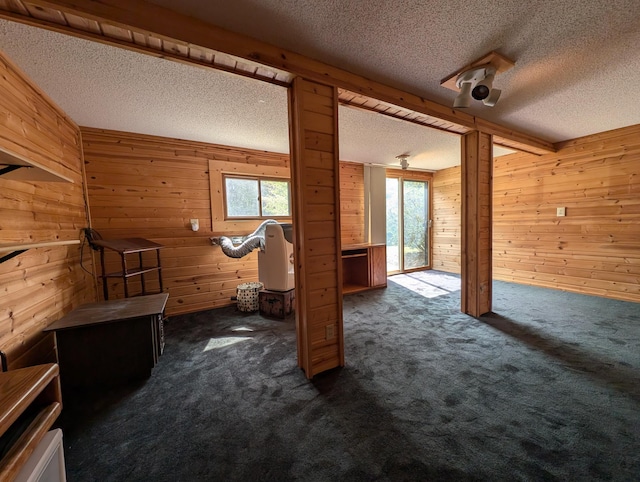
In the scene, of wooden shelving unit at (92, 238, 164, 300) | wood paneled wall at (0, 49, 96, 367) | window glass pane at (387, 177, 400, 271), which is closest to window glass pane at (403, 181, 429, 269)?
window glass pane at (387, 177, 400, 271)

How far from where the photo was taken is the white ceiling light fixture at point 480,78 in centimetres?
180

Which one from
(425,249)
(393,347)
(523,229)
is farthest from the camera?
(425,249)

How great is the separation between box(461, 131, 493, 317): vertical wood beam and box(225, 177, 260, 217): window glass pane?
295 centimetres

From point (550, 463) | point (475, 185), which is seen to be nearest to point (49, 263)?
point (550, 463)

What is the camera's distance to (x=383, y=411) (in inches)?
60.7

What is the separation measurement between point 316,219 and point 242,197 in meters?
2.41

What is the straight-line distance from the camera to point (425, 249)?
6.03 metres

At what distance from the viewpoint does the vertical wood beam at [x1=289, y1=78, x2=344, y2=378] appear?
1.78 m

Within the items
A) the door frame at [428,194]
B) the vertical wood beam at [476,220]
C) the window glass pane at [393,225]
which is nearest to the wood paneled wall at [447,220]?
the door frame at [428,194]

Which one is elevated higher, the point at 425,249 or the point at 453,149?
the point at 453,149

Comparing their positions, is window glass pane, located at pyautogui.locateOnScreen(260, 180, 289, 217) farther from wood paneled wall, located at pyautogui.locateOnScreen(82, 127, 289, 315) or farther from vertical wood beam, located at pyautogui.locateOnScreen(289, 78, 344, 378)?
vertical wood beam, located at pyautogui.locateOnScreen(289, 78, 344, 378)

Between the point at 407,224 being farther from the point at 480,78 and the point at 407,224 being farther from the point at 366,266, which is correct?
the point at 480,78

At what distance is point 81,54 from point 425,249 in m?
6.21

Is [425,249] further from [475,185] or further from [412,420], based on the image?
[412,420]
